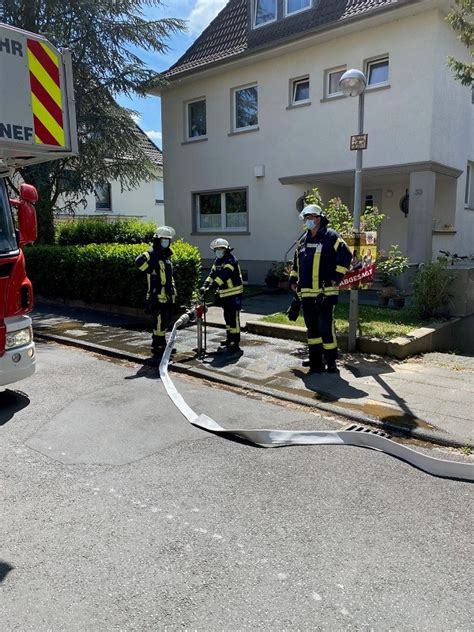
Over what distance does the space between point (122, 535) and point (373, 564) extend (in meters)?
1.43

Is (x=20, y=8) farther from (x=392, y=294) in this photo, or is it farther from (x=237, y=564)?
(x=237, y=564)

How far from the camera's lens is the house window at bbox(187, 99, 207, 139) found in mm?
16656

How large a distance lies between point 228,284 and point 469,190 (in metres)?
9.53

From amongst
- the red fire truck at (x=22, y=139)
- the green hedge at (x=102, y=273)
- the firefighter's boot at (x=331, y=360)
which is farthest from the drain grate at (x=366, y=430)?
the green hedge at (x=102, y=273)

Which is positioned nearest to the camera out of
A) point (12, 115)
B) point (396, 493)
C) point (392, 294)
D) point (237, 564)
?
point (237, 564)

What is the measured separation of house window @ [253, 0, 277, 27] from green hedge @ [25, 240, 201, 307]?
7804 mm

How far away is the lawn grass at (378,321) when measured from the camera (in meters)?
7.86

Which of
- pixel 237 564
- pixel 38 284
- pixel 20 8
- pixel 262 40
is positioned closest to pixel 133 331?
pixel 38 284

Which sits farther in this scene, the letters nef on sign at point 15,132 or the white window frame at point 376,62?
the white window frame at point 376,62

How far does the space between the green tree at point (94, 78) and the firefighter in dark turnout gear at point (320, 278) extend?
10106mm

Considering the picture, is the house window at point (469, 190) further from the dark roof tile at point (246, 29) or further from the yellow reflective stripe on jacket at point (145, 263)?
the yellow reflective stripe on jacket at point (145, 263)

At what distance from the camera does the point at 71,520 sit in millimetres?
3246

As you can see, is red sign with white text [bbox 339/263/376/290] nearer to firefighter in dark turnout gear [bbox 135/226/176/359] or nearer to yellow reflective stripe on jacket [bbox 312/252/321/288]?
yellow reflective stripe on jacket [bbox 312/252/321/288]

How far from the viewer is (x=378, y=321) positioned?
868 cm
